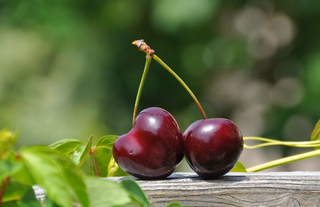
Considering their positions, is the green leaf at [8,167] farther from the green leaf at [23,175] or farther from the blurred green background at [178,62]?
the blurred green background at [178,62]

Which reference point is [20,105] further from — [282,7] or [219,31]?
[282,7]

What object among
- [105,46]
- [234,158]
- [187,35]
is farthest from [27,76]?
[234,158]

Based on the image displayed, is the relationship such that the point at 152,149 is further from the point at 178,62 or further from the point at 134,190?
the point at 178,62

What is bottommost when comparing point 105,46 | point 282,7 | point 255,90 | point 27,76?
point 255,90

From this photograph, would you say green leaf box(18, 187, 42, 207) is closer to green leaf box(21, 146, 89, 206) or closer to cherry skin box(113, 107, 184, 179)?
green leaf box(21, 146, 89, 206)

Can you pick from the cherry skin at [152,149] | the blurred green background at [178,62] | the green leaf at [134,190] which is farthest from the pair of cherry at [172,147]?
the blurred green background at [178,62]

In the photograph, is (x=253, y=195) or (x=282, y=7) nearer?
(x=253, y=195)

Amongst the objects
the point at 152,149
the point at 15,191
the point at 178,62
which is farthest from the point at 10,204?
the point at 178,62
